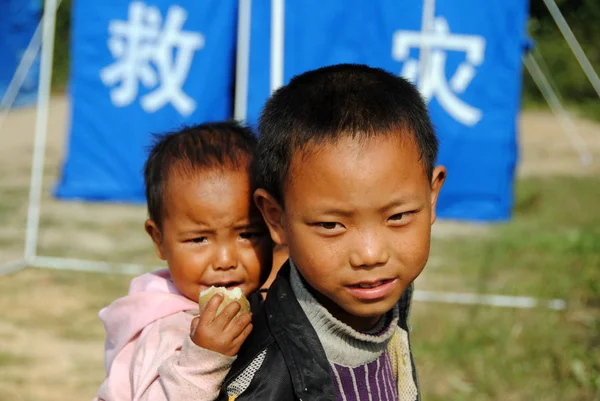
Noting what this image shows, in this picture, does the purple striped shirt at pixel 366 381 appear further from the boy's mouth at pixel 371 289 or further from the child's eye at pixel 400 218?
the child's eye at pixel 400 218

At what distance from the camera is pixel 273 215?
5.22ft

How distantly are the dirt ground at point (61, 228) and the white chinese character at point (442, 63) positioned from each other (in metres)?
1.22

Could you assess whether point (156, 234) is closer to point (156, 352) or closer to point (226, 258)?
point (226, 258)

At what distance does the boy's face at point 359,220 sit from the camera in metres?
1.43

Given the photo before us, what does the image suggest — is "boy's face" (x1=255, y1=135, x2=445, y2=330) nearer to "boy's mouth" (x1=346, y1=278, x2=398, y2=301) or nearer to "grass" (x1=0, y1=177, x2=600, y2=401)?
"boy's mouth" (x1=346, y1=278, x2=398, y2=301)

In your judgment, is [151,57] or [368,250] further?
[151,57]

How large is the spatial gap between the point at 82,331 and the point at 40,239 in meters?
2.14

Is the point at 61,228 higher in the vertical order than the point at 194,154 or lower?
lower

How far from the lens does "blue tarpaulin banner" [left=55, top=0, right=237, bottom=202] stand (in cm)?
656

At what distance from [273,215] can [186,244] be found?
342 mm

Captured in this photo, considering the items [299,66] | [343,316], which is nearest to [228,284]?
[343,316]

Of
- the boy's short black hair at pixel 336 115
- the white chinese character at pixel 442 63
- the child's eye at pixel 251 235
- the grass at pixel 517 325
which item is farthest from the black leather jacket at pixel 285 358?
the white chinese character at pixel 442 63

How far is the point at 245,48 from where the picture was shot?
572cm

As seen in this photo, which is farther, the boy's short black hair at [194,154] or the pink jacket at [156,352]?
the boy's short black hair at [194,154]
